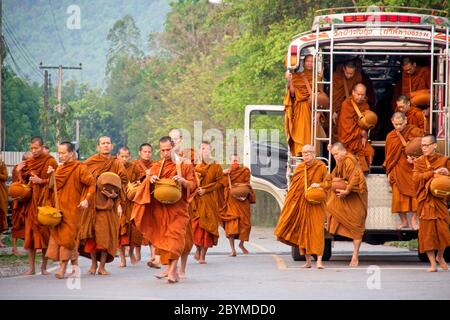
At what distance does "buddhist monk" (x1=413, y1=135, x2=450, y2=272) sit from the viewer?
58.7ft

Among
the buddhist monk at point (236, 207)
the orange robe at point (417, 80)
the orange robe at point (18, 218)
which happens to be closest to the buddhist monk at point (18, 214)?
the orange robe at point (18, 218)

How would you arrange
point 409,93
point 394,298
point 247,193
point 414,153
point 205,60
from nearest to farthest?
point 394,298
point 414,153
point 409,93
point 247,193
point 205,60

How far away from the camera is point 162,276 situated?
16.8 metres

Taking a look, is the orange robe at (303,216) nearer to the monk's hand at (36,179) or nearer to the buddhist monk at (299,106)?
the buddhist monk at (299,106)

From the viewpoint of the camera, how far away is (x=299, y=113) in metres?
20.3

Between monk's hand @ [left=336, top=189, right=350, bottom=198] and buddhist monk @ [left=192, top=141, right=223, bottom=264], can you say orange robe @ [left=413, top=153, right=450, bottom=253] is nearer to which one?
monk's hand @ [left=336, top=189, right=350, bottom=198]

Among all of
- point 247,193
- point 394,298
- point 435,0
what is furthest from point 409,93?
point 435,0

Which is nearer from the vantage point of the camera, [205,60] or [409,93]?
[409,93]

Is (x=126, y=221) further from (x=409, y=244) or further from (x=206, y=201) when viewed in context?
(x=409, y=244)

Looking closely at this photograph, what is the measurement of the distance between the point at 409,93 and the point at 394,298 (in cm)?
710

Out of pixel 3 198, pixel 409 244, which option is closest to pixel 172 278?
pixel 3 198

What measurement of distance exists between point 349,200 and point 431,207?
1549 millimetres

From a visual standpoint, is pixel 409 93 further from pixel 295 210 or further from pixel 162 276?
pixel 162 276

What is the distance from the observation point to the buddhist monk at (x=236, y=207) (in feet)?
78.5
